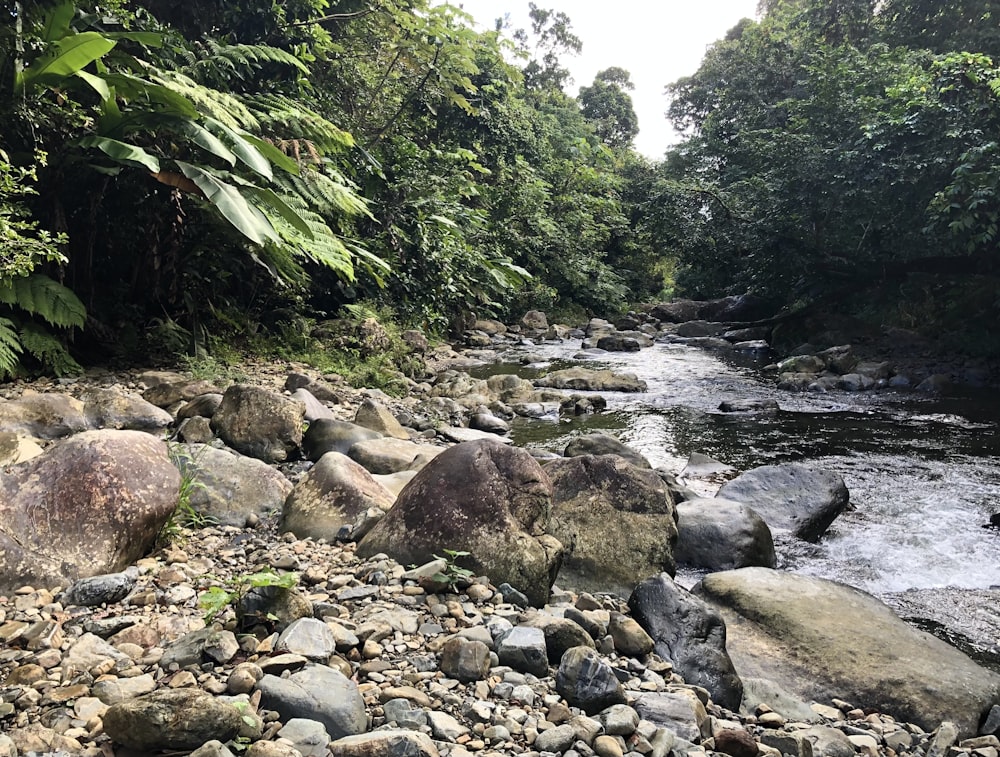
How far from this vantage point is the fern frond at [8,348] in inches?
205

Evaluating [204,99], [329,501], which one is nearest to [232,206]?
[204,99]

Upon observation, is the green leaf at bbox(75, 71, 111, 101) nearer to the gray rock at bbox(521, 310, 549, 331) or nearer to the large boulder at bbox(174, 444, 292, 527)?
the large boulder at bbox(174, 444, 292, 527)

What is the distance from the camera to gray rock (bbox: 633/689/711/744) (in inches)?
→ 86.1

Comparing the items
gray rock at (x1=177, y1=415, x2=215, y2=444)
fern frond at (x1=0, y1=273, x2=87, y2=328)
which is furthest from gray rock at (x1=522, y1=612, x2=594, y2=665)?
fern frond at (x1=0, y1=273, x2=87, y2=328)

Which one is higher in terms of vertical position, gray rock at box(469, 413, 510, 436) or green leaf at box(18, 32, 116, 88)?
green leaf at box(18, 32, 116, 88)

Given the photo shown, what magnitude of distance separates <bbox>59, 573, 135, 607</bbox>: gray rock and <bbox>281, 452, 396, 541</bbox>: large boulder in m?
0.98

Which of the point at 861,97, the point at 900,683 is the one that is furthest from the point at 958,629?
the point at 861,97

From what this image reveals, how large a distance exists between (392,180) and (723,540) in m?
9.67

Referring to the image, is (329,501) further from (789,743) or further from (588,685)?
(789,743)

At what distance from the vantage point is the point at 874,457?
7031 mm

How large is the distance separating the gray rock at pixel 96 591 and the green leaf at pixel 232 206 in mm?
3321

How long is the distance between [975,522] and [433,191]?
387 inches

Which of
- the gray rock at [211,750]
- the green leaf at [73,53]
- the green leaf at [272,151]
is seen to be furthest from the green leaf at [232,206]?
the gray rock at [211,750]

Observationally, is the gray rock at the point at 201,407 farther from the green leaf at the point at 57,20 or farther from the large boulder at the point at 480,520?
the green leaf at the point at 57,20
